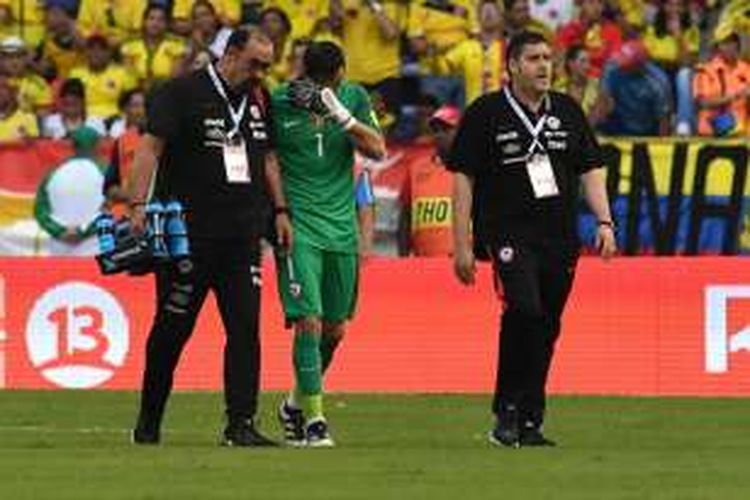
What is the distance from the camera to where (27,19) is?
26.6 meters

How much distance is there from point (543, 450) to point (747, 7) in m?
12.8

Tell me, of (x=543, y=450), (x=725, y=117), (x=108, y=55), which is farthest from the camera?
(x=108, y=55)

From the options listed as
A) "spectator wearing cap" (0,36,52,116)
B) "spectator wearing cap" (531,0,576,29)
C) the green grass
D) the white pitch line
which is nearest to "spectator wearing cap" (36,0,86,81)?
"spectator wearing cap" (0,36,52,116)

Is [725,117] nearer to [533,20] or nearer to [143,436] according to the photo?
[533,20]

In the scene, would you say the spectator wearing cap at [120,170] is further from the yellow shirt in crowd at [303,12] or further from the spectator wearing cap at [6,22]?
the spectator wearing cap at [6,22]

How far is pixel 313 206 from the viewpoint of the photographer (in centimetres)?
1470

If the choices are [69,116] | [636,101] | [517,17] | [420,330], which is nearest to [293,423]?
[420,330]

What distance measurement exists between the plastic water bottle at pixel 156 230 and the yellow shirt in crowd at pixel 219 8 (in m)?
12.4

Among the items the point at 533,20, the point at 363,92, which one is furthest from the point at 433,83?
the point at 363,92

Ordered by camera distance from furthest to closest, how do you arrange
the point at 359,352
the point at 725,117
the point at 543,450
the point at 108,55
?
the point at 108,55 → the point at 725,117 → the point at 359,352 → the point at 543,450

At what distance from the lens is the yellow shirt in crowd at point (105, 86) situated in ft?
82.2

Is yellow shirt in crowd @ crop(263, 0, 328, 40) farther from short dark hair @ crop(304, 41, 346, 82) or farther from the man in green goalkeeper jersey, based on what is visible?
short dark hair @ crop(304, 41, 346, 82)

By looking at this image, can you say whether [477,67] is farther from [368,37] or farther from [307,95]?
[307,95]

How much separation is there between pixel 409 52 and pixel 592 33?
6.05 feet
